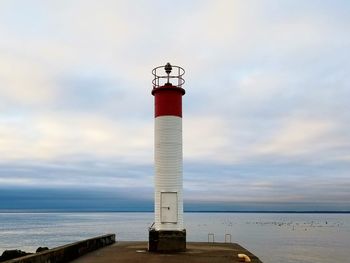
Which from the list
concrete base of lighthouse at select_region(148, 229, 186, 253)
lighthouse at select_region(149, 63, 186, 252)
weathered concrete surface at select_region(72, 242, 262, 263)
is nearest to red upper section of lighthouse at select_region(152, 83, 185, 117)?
lighthouse at select_region(149, 63, 186, 252)

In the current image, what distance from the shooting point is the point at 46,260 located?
10.8 meters

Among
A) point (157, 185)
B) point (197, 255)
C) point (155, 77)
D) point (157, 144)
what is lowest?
point (197, 255)

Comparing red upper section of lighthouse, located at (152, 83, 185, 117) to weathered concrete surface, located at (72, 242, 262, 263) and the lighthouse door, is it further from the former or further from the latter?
weathered concrete surface, located at (72, 242, 262, 263)

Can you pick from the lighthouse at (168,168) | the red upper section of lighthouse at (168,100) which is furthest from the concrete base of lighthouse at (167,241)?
the red upper section of lighthouse at (168,100)

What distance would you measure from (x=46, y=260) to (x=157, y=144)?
6.41 metres

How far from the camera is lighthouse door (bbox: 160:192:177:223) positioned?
1570 centimetres

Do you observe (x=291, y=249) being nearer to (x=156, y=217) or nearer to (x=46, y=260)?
(x=156, y=217)

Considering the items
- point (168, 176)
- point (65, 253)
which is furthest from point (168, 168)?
point (65, 253)

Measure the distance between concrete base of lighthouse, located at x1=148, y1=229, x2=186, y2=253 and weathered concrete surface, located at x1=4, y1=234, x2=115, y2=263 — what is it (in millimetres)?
2113

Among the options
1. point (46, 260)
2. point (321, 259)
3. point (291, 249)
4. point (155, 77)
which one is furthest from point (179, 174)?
point (291, 249)

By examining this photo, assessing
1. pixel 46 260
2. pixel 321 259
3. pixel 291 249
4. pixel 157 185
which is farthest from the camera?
pixel 291 249

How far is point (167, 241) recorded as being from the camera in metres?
15.3

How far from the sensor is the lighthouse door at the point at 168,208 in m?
15.7

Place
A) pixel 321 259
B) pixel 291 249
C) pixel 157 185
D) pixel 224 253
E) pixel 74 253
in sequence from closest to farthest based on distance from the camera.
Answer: pixel 74 253 → pixel 224 253 → pixel 157 185 → pixel 321 259 → pixel 291 249
